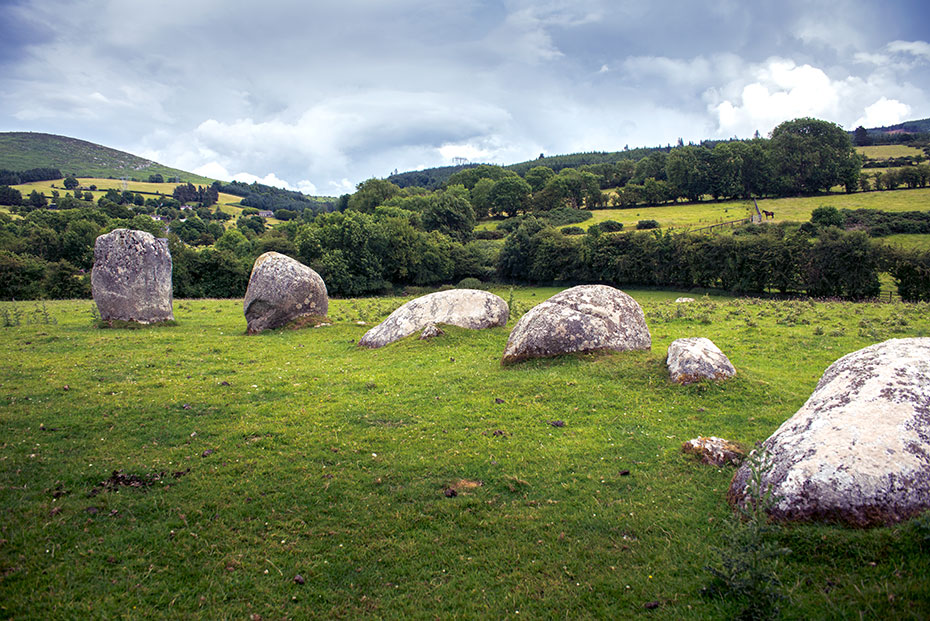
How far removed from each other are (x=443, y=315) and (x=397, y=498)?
1434 centimetres

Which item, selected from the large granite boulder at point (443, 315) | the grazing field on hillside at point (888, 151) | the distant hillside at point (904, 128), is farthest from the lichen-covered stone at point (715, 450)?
the distant hillside at point (904, 128)

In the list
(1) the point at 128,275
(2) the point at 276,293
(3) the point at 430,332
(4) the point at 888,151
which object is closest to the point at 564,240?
(2) the point at 276,293

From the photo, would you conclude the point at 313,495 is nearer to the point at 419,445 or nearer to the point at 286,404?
the point at 419,445

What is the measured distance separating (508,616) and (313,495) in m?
4.14

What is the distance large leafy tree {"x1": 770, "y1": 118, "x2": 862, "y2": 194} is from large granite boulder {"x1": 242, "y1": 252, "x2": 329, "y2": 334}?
347ft

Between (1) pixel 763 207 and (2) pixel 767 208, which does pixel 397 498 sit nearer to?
(2) pixel 767 208

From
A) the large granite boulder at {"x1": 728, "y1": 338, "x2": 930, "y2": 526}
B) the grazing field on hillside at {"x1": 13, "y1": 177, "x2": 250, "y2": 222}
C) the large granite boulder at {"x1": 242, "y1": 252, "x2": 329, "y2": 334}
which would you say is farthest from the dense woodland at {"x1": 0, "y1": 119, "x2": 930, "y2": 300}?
the large granite boulder at {"x1": 728, "y1": 338, "x2": 930, "y2": 526}

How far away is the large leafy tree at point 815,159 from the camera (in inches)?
3612

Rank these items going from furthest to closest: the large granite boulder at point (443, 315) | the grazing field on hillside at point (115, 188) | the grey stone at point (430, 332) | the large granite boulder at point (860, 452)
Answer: the grazing field on hillside at point (115, 188)
the large granite boulder at point (443, 315)
the grey stone at point (430, 332)
the large granite boulder at point (860, 452)

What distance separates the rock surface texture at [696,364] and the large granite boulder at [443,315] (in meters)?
9.80

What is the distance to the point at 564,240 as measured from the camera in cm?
6800

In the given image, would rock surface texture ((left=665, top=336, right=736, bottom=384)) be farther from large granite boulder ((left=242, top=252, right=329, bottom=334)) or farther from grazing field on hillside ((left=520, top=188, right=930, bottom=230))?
grazing field on hillside ((left=520, top=188, right=930, bottom=230))

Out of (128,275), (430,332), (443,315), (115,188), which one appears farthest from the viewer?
(115,188)

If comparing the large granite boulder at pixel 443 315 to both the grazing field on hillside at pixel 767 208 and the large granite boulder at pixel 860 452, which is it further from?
the grazing field on hillside at pixel 767 208
